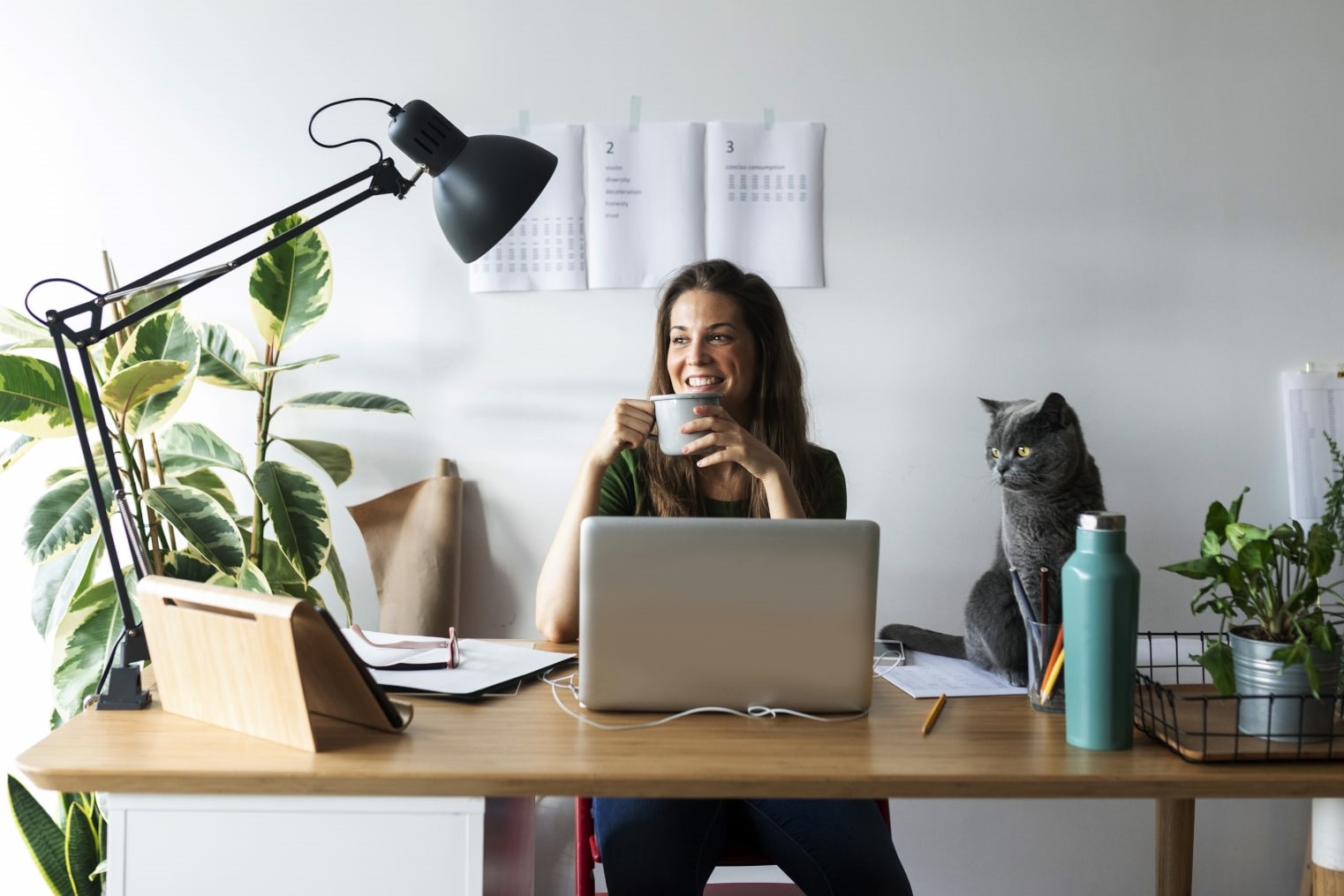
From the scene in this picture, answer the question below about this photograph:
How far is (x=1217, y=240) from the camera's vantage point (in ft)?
7.39

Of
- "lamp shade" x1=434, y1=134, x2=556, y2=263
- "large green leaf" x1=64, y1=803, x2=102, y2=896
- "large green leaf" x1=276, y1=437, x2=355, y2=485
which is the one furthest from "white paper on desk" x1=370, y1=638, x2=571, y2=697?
"large green leaf" x1=64, y1=803, x2=102, y2=896

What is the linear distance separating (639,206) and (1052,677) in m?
1.44

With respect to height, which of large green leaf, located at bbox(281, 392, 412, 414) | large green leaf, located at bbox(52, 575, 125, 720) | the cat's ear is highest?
large green leaf, located at bbox(281, 392, 412, 414)

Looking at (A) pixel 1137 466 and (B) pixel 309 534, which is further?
(A) pixel 1137 466

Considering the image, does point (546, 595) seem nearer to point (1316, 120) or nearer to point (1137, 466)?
point (1137, 466)

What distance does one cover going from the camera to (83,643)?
6.11ft

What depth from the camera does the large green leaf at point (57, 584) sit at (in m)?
1.88

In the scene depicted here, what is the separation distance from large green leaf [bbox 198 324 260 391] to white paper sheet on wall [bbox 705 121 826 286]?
3.33ft

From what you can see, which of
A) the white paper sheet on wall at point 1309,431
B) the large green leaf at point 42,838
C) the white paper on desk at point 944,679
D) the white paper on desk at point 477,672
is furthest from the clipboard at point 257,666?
the white paper sheet on wall at point 1309,431

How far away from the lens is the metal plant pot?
1025 mm

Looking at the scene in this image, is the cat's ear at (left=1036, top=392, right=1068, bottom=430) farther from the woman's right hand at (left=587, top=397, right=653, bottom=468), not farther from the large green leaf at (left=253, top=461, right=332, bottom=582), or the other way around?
the large green leaf at (left=253, top=461, right=332, bottom=582)

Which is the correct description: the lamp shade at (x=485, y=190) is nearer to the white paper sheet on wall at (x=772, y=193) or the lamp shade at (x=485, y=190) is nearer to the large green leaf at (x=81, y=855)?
the white paper sheet on wall at (x=772, y=193)

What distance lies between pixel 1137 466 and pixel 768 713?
1.46 m

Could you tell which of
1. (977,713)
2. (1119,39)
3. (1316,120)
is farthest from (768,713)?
(1316,120)
